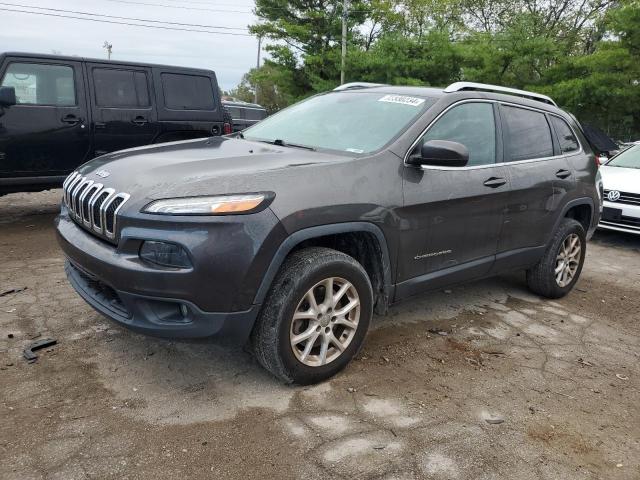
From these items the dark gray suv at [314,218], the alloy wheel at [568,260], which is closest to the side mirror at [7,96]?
the dark gray suv at [314,218]

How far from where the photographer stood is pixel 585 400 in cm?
313

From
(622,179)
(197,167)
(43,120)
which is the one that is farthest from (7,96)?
(622,179)

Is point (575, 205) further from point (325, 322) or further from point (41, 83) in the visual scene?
point (41, 83)

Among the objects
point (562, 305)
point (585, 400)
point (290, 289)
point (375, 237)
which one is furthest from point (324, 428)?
point (562, 305)

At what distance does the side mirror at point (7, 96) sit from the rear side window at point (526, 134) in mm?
5117

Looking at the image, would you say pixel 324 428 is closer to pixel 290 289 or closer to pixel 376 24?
pixel 290 289

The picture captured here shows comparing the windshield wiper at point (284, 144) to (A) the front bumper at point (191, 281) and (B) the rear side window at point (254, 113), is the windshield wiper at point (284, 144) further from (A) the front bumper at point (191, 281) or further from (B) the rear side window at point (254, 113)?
Answer: (B) the rear side window at point (254, 113)

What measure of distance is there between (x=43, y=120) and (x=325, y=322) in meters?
4.95

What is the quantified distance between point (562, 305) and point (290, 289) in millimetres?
3076

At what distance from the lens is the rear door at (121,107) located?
22.0 ft

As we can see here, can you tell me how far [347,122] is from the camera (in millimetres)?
3678

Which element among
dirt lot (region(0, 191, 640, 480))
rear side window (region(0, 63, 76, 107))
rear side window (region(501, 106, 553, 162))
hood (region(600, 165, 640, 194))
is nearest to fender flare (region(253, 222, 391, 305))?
dirt lot (region(0, 191, 640, 480))

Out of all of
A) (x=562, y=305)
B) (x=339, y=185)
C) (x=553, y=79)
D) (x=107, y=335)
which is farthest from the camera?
(x=553, y=79)

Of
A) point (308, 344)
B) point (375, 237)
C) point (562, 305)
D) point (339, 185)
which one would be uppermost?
point (339, 185)
